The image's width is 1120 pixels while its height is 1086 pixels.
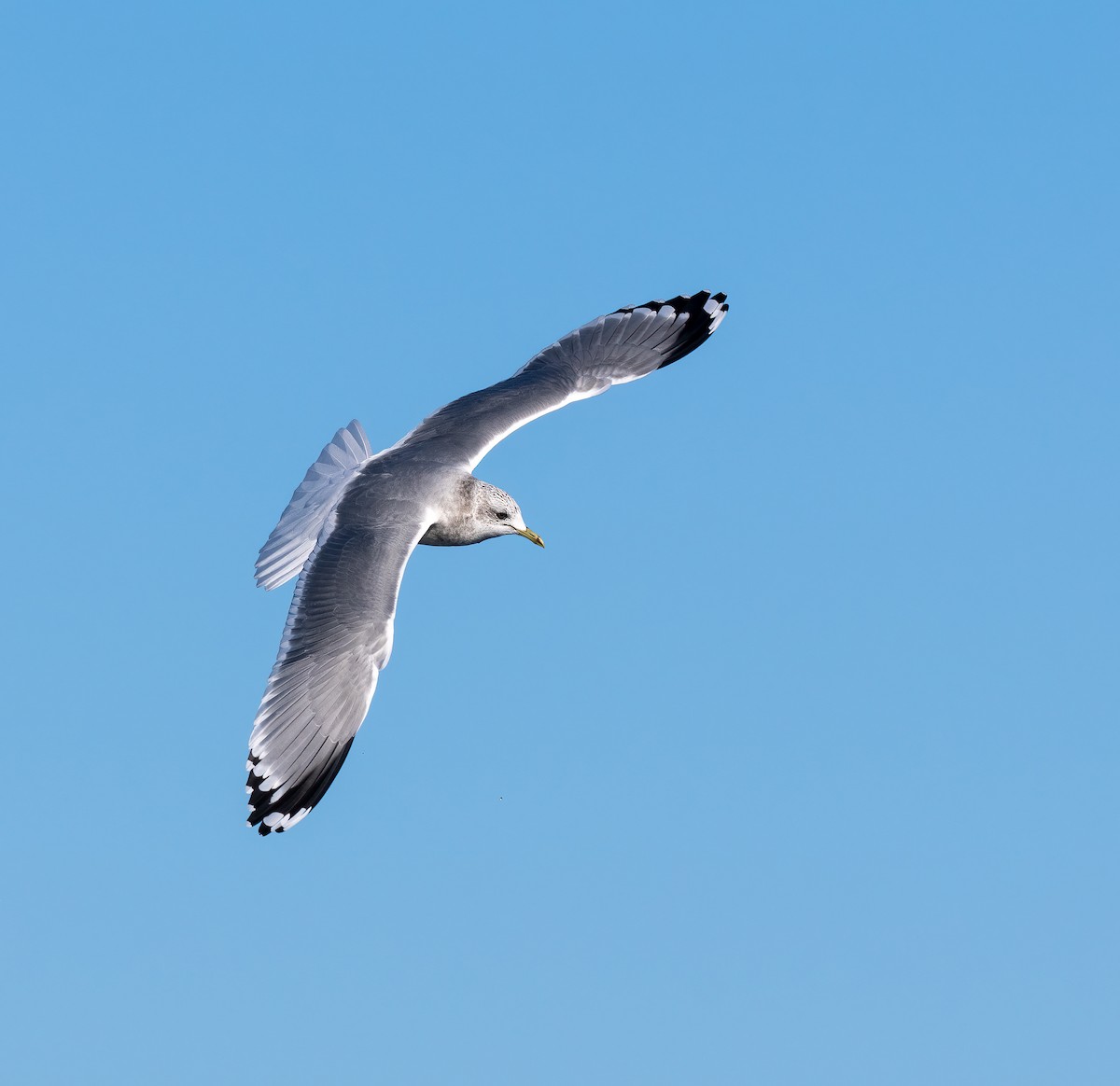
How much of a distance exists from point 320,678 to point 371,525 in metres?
1.08

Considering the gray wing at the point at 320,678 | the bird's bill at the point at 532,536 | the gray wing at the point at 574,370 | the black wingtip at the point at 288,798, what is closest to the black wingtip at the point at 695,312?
the gray wing at the point at 574,370

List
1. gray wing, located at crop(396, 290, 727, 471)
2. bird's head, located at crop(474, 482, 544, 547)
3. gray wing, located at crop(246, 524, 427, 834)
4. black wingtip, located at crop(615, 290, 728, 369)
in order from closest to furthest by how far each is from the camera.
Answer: gray wing, located at crop(246, 524, 427, 834), bird's head, located at crop(474, 482, 544, 547), gray wing, located at crop(396, 290, 727, 471), black wingtip, located at crop(615, 290, 728, 369)

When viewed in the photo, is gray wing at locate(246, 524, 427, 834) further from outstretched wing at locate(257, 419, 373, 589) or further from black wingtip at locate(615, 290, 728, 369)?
black wingtip at locate(615, 290, 728, 369)

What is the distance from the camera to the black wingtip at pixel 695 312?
12.0 metres

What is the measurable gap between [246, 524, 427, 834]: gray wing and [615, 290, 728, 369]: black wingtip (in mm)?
3791

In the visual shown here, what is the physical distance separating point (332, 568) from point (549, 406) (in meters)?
2.54

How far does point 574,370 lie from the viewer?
447 inches

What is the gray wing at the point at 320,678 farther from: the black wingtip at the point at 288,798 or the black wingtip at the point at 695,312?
the black wingtip at the point at 695,312

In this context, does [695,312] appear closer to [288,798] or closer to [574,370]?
[574,370]

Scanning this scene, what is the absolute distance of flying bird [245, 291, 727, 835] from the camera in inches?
324

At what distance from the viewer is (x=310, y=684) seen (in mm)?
8336

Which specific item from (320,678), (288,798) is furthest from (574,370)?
(288,798)

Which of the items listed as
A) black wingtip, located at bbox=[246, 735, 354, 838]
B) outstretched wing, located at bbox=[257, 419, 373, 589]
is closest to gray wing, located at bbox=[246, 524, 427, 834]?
black wingtip, located at bbox=[246, 735, 354, 838]

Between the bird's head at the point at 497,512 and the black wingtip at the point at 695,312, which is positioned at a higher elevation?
the black wingtip at the point at 695,312
